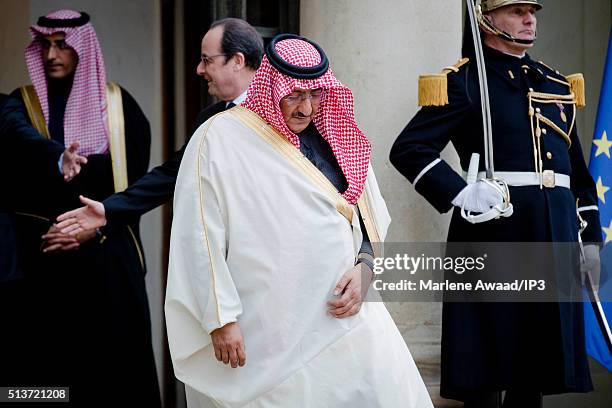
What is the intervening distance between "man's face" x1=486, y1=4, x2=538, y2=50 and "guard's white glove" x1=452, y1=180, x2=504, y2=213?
0.74 meters

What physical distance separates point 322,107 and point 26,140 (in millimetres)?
1962

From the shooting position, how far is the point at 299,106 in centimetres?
476

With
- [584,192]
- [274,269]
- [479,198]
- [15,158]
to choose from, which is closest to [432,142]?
[479,198]

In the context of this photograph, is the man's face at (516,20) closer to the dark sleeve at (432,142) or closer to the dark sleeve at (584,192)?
the dark sleeve at (432,142)

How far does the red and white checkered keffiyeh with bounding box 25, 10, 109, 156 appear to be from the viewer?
6.51 m

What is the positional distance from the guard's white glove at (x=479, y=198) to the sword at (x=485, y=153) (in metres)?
0.02

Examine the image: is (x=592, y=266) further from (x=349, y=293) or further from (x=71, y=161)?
(x=71, y=161)

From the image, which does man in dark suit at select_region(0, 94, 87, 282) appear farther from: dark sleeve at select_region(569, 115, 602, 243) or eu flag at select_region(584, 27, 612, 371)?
eu flag at select_region(584, 27, 612, 371)

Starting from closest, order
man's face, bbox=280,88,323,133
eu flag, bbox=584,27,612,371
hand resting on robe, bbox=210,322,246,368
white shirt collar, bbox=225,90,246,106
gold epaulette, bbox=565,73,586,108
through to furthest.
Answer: hand resting on robe, bbox=210,322,246,368, man's face, bbox=280,88,323,133, white shirt collar, bbox=225,90,246,106, gold epaulette, bbox=565,73,586,108, eu flag, bbox=584,27,612,371

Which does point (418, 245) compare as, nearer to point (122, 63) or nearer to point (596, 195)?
point (596, 195)

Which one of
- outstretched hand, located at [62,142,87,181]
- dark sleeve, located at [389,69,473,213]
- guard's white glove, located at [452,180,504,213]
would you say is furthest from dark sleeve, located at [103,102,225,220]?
guard's white glove, located at [452,180,504,213]

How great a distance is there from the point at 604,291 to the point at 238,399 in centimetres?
245

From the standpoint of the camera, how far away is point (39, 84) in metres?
6.52

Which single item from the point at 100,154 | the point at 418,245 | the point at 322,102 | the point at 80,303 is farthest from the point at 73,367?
the point at 322,102
